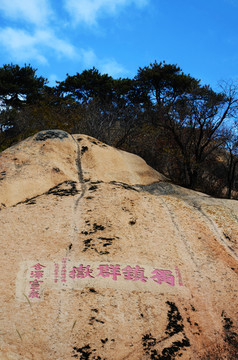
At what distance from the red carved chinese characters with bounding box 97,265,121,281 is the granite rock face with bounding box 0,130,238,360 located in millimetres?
11

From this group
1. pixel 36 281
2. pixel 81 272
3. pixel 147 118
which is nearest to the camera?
pixel 36 281

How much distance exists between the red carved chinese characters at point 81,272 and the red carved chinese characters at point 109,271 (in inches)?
4.4

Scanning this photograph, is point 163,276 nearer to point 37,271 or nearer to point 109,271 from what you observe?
point 109,271

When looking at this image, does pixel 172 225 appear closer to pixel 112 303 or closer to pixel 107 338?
pixel 112 303

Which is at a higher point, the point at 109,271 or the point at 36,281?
the point at 109,271

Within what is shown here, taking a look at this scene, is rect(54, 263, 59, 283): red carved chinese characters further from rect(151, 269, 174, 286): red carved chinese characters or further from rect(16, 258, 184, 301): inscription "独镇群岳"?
rect(151, 269, 174, 286): red carved chinese characters

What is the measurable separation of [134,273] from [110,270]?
0.83 feet

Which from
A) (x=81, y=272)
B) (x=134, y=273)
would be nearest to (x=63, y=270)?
(x=81, y=272)

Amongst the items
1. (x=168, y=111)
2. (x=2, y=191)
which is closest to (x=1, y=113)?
(x=168, y=111)

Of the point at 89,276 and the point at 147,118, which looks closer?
the point at 89,276

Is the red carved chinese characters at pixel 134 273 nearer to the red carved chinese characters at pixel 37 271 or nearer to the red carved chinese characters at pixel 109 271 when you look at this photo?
the red carved chinese characters at pixel 109 271

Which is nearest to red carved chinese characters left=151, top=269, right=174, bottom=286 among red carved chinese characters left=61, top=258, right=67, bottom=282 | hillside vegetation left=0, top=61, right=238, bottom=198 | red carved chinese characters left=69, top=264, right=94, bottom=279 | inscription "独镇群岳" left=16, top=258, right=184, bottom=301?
inscription "独镇群岳" left=16, top=258, right=184, bottom=301

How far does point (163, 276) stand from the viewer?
10.6 ft

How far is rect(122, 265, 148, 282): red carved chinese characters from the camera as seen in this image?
3.15m
